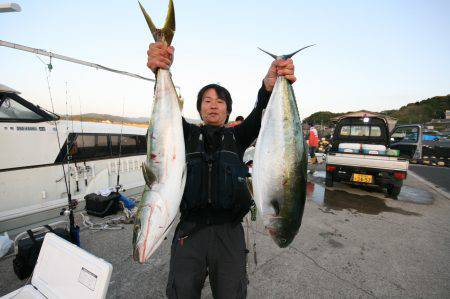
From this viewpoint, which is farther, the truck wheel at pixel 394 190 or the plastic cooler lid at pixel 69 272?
the truck wheel at pixel 394 190

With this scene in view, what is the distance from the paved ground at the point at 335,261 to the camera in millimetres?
2984

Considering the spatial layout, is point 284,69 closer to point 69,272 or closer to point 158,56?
point 158,56

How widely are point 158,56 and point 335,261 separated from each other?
373cm

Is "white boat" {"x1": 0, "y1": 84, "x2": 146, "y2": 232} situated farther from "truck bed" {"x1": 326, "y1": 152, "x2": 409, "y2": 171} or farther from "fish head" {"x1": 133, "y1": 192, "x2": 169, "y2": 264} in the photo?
"truck bed" {"x1": 326, "y1": 152, "x2": 409, "y2": 171}

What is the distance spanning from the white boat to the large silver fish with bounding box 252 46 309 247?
4.82 meters

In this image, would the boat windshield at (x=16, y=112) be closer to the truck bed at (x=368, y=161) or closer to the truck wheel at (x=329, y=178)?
the truck bed at (x=368, y=161)

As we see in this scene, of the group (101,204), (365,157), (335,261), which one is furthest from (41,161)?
(365,157)

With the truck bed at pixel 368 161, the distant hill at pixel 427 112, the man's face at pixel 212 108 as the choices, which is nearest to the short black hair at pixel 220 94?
the man's face at pixel 212 108

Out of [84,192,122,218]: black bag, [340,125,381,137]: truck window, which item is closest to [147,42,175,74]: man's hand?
[84,192,122,218]: black bag

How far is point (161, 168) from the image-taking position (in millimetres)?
1460

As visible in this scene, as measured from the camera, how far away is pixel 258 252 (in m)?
3.86

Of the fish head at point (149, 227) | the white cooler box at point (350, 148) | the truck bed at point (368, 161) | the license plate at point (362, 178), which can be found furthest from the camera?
the white cooler box at point (350, 148)

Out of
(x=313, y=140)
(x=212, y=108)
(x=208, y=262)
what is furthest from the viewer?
(x=313, y=140)

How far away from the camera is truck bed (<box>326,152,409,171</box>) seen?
22.9ft
